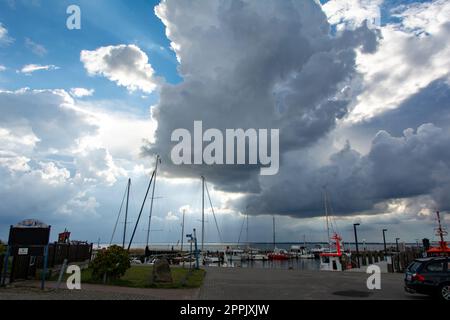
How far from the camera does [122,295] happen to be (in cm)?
1442

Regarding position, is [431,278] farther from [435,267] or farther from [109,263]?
[109,263]

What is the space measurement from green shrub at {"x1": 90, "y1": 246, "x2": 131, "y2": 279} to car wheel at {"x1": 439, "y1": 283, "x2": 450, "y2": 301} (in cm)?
1469

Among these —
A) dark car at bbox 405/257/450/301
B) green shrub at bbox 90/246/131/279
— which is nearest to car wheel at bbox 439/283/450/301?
dark car at bbox 405/257/450/301

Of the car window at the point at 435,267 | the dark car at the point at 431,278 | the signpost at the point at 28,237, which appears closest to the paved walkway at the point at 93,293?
the signpost at the point at 28,237

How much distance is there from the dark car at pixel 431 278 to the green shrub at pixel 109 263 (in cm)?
1385

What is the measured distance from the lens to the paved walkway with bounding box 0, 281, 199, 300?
13.5 metres

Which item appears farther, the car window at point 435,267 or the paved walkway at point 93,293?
the paved walkway at point 93,293

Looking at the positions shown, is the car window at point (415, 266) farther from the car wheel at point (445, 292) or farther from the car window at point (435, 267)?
the car wheel at point (445, 292)

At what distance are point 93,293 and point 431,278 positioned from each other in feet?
44.7

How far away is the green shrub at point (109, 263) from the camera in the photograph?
18.4m

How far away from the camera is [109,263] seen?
18531 mm

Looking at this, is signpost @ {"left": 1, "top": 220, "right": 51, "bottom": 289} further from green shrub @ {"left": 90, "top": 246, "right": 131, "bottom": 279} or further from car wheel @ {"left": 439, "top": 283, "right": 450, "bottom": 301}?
car wheel @ {"left": 439, "top": 283, "right": 450, "bottom": 301}
